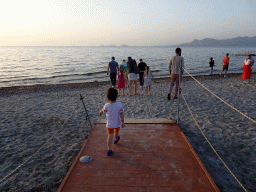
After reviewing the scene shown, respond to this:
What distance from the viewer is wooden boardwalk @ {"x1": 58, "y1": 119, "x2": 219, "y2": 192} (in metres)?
2.71

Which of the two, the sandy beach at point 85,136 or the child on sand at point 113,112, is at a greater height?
the child on sand at point 113,112

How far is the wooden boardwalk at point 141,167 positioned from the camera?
271 cm

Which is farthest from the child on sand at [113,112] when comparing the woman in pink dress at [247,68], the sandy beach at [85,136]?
the woman in pink dress at [247,68]

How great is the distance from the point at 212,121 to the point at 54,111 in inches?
280

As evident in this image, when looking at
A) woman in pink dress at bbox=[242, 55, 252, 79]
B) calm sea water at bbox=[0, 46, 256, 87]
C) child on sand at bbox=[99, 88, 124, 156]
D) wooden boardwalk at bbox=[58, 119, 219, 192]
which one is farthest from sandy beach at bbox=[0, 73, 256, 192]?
calm sea water at bbox=[0, 46, 256, 87]

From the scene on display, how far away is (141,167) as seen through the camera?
3172mm

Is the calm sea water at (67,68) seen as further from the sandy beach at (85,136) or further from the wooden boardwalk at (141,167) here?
the wooden boardwalk at (141,167)

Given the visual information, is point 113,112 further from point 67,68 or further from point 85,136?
point 67,68

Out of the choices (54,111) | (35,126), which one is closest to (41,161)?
(35,126)

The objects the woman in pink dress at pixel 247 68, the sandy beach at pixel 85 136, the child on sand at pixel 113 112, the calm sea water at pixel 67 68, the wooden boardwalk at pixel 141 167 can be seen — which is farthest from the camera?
the calm sea water at pixel 67 68

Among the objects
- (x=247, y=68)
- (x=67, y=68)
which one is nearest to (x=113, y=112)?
(x=247, y=68)

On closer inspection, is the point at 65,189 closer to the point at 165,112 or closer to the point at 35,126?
the point at 35,126

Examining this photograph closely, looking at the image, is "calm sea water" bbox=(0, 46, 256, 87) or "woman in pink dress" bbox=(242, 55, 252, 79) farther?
"calm sea water" bbox=(0, 46, 256, 87)

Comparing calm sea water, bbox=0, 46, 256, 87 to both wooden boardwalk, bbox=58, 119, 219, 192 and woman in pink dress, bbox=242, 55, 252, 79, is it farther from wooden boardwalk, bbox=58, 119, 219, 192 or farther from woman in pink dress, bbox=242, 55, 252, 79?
wooden boardwalk, bbox=58, 119, 219, 192
